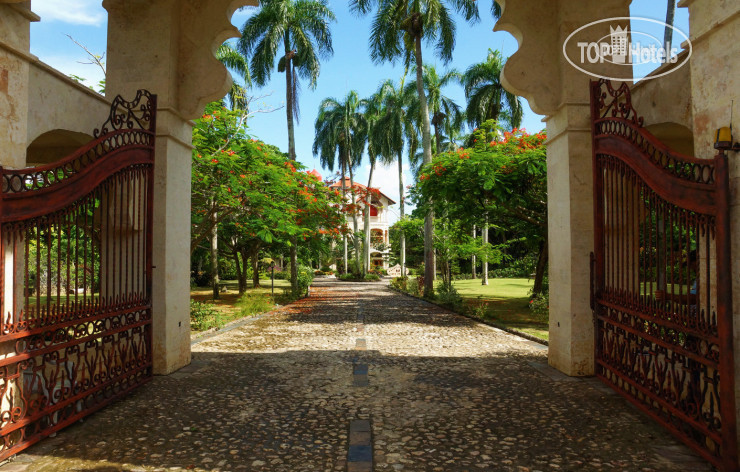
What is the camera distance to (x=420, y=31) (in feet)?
63.3

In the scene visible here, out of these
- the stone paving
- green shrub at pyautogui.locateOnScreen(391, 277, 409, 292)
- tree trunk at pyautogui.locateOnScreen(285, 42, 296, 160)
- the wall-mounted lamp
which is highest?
tree trunk at pyautogui.locateOnScreen(285, 42, 296, 160)

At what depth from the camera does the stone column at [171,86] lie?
5.62 meters

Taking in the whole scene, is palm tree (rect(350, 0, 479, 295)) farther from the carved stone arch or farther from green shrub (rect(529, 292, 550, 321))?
the carved stone arch

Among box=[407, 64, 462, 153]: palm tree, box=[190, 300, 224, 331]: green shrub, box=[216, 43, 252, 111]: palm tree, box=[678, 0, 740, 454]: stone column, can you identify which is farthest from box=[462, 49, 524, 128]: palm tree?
box=[678, 0, 740, 454]: stone column

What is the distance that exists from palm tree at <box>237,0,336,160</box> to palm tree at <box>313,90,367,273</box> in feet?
46.3

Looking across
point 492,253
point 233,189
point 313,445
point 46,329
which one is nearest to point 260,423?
point 313,445

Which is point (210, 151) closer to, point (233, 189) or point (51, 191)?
point (233, 189)

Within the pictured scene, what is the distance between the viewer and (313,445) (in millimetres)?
3639

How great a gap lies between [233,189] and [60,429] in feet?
23.4

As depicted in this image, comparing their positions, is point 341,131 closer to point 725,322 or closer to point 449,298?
point 449,298

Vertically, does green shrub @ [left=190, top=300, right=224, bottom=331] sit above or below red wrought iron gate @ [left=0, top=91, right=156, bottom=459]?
below

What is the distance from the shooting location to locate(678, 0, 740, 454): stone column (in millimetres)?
3115

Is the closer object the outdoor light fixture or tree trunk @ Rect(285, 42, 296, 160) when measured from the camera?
the outdoor light fixture

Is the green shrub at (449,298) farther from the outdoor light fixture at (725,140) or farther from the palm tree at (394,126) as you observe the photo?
the palm tree at (394,126)
